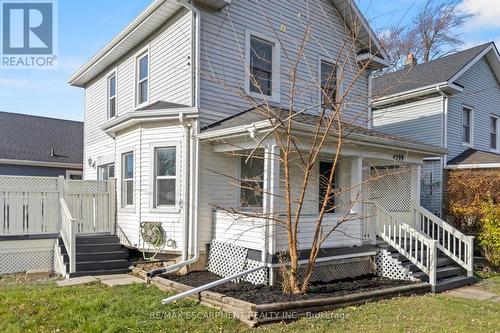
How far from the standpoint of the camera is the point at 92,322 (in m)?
5.37

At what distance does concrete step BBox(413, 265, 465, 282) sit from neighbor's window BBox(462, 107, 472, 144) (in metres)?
7.18

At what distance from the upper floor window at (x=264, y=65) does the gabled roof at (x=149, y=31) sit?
4.65 feet

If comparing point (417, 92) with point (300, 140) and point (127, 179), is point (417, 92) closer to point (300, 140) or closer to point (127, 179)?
point (300, 140)

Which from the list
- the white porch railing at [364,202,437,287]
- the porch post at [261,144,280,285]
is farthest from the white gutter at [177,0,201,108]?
the white porch railing at [364,202,437,287]

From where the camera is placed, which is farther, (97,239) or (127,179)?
(127,179)

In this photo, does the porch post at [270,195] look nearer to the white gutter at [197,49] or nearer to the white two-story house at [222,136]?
the white two-story house at [222,136]

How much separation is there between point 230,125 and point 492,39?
1434cm

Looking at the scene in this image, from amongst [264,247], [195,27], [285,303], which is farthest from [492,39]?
[285,303]

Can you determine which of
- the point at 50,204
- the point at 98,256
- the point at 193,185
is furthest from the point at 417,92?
the point at 50,204

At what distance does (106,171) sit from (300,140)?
7539 millimetres

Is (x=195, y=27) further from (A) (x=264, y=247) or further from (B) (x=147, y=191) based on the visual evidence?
(A) (x=264, y=247)

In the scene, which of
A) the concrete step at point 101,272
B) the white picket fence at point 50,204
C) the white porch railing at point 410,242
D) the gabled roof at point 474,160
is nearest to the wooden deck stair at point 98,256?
the concrete step at point 101,272

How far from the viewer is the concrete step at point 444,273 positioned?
8522 mm

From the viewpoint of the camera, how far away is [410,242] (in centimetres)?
897
